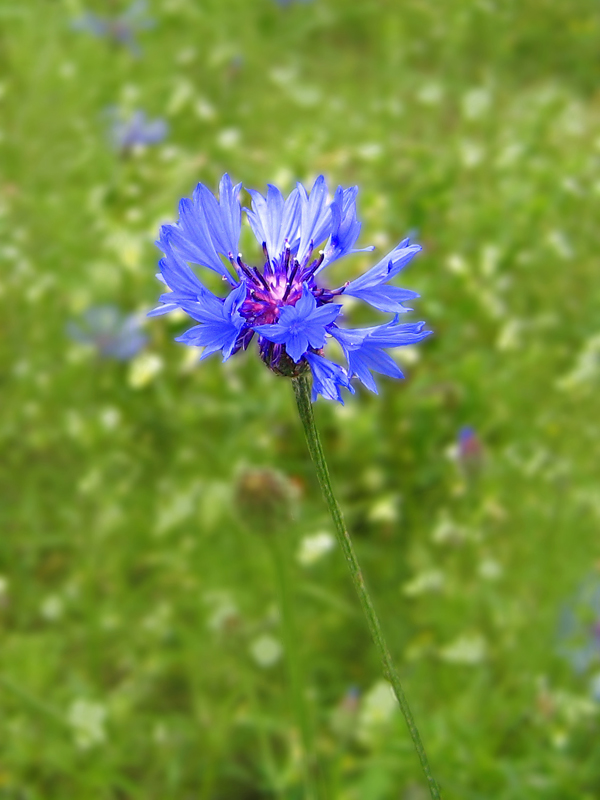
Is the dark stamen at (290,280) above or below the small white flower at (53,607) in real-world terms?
below

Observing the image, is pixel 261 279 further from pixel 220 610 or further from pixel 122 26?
pixel 122 26

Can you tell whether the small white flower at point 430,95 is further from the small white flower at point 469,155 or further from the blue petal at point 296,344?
the blue petal at point 296,344

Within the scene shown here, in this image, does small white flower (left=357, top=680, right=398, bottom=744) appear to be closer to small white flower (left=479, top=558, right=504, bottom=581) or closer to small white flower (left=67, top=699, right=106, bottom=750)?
small white flower (left=479, top=558, right=504, bottom=581)

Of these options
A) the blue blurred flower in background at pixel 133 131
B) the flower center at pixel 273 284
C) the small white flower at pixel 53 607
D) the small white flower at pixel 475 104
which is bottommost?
the flower center at pixel 273 284

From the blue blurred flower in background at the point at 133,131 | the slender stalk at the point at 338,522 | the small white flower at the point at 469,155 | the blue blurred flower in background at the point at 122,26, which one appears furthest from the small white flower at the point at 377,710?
the blue blurred flower in background at the point at 122,26

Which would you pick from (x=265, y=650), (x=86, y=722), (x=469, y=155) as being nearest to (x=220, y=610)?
(x=265, y=650)

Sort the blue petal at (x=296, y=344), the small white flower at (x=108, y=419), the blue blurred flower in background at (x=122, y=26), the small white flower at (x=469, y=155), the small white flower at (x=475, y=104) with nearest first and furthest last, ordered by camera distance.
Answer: the blue petal at (x=296, y=344)
the small white flower at (x=108, y=419)
the small white flower at (x=469, y=155)
the small white flower at (x=475, y=104)
the blue blurred flower in background at (x=122, y=26)
